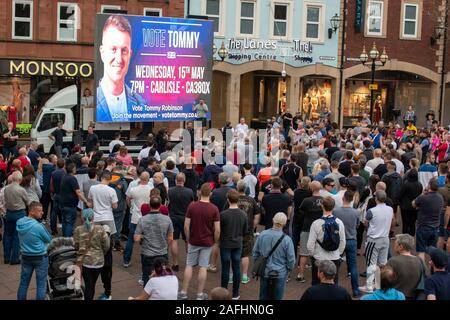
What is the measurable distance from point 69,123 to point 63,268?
53.4ft

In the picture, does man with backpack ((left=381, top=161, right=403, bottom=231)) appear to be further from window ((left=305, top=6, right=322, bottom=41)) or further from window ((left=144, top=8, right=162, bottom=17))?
window ((left=305, top=6, right=322, bottom=41))

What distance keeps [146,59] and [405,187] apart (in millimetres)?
14008

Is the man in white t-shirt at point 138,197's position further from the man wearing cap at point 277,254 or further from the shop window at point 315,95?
the shop window at point 315,95

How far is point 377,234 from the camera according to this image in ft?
37.1

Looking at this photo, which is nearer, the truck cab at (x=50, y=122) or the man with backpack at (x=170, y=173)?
the man with backpack at (x=170, y=173)

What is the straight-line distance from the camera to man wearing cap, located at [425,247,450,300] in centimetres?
785

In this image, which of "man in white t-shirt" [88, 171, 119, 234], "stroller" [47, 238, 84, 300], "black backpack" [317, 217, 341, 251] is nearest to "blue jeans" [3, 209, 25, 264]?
"man in white t-shirt" [88, 171, 119, 234]

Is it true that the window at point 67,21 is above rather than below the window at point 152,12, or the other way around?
below

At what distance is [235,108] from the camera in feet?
115

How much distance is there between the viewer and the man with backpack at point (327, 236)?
33.3 ft

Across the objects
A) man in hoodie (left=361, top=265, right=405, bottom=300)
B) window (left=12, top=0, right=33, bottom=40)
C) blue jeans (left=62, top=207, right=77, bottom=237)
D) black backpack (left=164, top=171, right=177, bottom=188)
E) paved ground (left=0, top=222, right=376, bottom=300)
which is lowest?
paved ground (left=0, top=222, right=376, bottom=300)

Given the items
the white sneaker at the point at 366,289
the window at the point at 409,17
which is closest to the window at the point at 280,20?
the window at the point at 409,17

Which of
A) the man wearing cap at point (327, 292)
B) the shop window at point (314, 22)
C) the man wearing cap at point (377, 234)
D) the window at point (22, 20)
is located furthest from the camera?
the shop window at point (314, 22)

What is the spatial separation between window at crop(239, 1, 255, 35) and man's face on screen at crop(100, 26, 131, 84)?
11.1 metres
